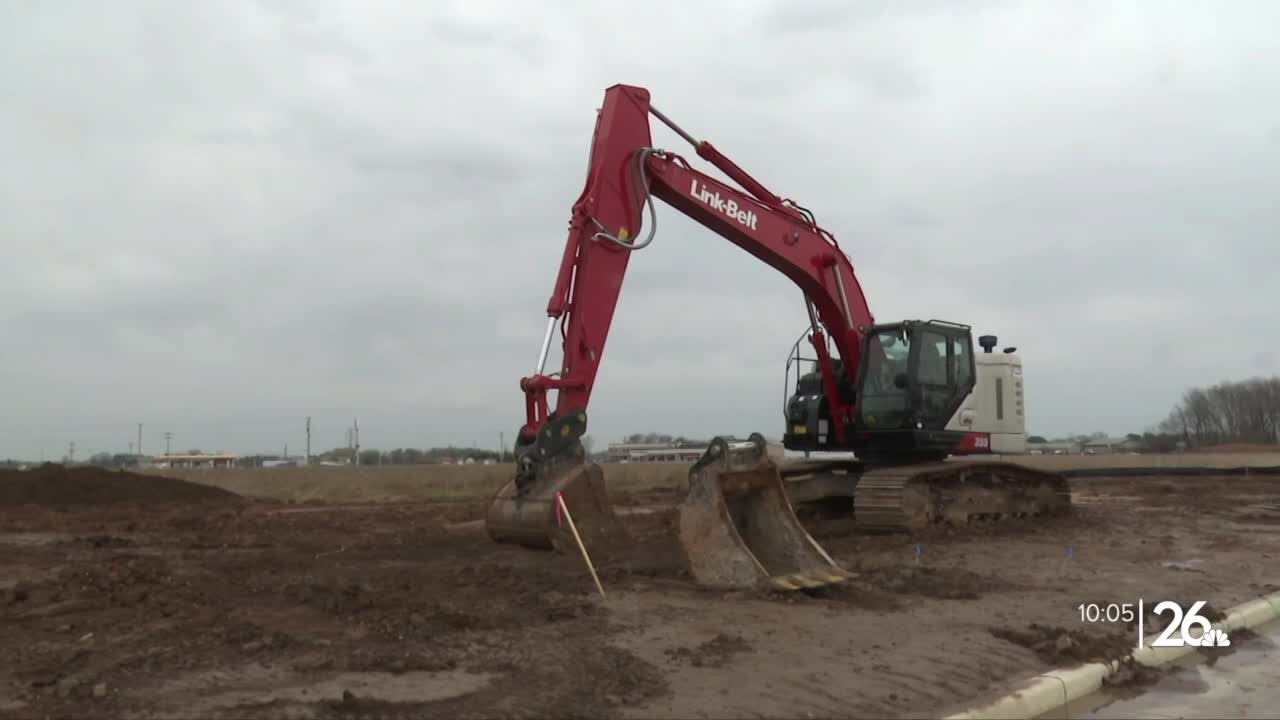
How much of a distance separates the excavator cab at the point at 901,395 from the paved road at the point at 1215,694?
6490 mm

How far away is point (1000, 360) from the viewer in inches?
609

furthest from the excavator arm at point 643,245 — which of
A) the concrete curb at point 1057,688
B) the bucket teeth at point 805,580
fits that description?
the concrete curb at point 1057,688

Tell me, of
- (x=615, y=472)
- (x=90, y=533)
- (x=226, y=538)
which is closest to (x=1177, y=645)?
(x=226, y=538)

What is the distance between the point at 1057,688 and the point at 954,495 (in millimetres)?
8420

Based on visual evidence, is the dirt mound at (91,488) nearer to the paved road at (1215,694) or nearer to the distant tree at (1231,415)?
the paved road at (1215,694)

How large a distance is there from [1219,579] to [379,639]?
7.90 metres

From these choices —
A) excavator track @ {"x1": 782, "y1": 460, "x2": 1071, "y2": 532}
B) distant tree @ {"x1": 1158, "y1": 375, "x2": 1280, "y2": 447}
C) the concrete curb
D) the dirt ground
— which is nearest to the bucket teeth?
the dirt ground

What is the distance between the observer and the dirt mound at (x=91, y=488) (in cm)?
2269

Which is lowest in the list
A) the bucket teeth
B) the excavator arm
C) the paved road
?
the paved road

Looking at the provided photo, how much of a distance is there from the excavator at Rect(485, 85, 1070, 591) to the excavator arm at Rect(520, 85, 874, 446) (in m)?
0.02

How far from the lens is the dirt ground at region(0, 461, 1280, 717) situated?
5000mm

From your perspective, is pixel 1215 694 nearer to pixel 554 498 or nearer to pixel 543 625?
pixel 543 625

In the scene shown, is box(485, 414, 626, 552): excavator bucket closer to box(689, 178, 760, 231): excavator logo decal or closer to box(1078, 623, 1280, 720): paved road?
box(689, 178, 760, 231): excavator logo decal

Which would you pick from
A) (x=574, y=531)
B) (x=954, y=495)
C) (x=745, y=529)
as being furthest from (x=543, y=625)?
(x=954, y=495)
